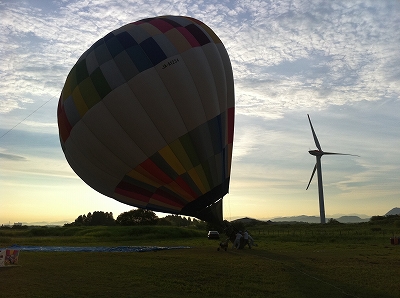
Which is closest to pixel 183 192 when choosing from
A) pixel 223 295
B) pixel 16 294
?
pixel 223 295

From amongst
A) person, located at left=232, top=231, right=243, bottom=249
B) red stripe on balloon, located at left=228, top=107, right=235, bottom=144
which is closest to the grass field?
person, located at left=232, top=231, right=243, bottom=249

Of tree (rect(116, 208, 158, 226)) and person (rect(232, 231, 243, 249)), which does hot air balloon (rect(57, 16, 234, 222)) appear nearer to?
person (rect(232, 231, 243, 249))

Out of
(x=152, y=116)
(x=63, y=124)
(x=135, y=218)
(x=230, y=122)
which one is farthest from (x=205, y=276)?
(x=135, y=218)

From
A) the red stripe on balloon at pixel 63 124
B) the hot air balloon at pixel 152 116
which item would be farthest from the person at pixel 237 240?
the red stripe on balloon at pixel 63 124

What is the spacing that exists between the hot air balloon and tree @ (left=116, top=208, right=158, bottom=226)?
4840 cm

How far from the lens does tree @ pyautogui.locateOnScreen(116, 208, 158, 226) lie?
68.2m

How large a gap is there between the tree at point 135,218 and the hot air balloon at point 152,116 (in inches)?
1906

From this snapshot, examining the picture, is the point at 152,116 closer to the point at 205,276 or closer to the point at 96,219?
the point at 205,276

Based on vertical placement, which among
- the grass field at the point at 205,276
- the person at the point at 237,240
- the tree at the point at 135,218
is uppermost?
the tree at the point at 135,218

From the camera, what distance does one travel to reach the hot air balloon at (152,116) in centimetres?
1816

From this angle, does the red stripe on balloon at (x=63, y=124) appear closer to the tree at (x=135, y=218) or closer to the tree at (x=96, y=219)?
the tree at (x=135, y=218)

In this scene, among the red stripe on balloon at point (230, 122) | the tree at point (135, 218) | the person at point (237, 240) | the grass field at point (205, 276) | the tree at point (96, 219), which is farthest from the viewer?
the tree at point (96, 219)

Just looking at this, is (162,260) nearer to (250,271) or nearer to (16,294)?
(250,271)

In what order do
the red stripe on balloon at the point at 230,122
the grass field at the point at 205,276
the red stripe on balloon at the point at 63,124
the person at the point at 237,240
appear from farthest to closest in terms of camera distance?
the person at the point at 237,240
the red stripe on balloon at the point at 230,122
the red stripe on balloon at the point at 63,124
the grass field at the point at 205,276
